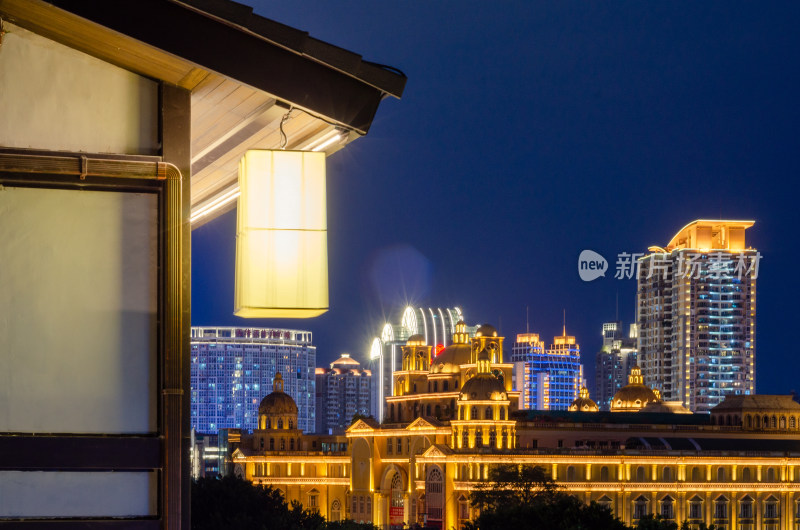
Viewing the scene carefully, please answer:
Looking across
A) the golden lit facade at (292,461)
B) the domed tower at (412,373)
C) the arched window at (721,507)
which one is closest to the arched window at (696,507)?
the arched window at (721,507)

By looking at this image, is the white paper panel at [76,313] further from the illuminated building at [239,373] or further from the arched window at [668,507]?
the illuminated building at [239,373]

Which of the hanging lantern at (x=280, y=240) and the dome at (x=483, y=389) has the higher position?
the hanging lantern at (x=280, y=240)

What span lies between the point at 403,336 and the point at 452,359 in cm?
6101

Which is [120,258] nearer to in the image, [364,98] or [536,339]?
[364,98]

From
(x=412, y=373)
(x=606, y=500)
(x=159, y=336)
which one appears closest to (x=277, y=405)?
(x=412, y=373)

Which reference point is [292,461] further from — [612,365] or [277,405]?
[612,365]

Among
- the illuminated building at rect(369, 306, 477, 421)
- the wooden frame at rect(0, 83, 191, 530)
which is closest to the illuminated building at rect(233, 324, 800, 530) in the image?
the illuminated building at rect(369, 306, 477, 421)

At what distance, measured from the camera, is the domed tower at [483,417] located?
2645 inches

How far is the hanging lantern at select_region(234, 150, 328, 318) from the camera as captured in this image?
203 inches

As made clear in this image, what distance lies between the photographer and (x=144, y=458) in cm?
498

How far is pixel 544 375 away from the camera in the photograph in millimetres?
170500

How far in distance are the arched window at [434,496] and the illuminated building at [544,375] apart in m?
96.6

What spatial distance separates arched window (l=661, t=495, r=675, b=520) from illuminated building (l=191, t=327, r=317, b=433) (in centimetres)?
10447

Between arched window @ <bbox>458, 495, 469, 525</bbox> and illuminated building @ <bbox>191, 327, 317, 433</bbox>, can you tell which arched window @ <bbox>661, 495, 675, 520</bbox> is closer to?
arched window @ <bbox>458, 495, 469, 525</bbox>
